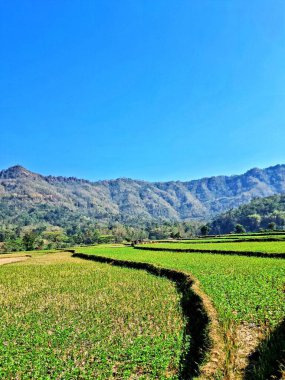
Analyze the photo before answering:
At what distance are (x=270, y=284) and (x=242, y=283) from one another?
204 cm

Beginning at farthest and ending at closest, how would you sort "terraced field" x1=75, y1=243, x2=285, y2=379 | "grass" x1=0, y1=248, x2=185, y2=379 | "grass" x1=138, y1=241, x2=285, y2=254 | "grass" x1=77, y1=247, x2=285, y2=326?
"grass" x1=138, y1=241, x2=285, y2=254, "grass" x1=77, y1=247, x2=285, y2=326, "grass" x1=0, y1=248, x2=185, y2=379, "terraced field" x1=75, y1=243, x2=285, y2=379

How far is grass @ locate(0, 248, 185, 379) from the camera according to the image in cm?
1304

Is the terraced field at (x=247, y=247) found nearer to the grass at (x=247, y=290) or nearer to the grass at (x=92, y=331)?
the grass at (x=247, y=290)

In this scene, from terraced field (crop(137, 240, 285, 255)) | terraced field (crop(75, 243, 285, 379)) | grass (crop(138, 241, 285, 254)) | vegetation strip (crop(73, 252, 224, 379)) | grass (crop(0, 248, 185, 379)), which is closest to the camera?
terraced field (crop(75, 243, 285, 379))

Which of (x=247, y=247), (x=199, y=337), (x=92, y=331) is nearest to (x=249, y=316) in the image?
(x=199, y=337)

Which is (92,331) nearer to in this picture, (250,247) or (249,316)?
(249,316)

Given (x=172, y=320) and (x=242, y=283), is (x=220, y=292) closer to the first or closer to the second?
(x=242, y=283)

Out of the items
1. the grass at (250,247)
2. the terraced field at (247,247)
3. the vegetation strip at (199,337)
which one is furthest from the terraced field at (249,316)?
the grass at (250,247)

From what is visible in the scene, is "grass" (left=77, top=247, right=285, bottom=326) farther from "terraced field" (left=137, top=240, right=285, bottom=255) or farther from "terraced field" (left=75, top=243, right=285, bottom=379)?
"terraced field" (left=137, top=240, right=285, bottom=255)

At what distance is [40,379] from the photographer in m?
12.3

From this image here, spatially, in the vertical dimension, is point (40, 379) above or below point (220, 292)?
below

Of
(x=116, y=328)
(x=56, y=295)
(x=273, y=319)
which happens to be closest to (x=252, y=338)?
(x=273, y=319)

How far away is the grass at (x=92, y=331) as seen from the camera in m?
13.0

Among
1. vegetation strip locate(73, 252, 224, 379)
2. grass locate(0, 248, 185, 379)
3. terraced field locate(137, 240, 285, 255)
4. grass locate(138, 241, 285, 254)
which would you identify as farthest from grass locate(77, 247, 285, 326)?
grass locate(138, 241, 285, 254)
